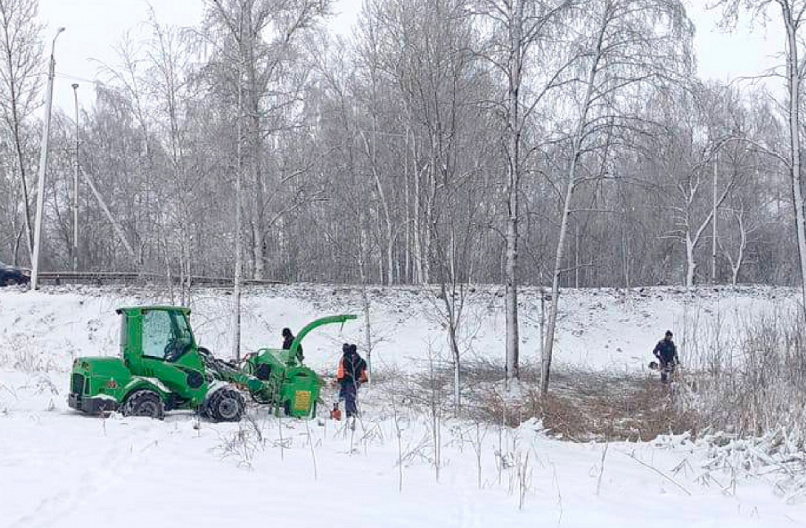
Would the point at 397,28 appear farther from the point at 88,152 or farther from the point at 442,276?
the point at 88,152

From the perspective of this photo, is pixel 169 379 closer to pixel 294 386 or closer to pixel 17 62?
pixel 294 386

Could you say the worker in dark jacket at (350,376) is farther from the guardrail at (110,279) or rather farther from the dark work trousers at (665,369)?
the guardrail at (110,279)

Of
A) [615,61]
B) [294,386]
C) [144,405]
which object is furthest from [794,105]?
[144,405]

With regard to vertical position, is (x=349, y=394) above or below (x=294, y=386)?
below

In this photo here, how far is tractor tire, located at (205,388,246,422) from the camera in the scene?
12820mm

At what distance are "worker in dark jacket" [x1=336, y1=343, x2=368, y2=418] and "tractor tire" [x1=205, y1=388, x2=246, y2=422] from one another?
6.67 ft

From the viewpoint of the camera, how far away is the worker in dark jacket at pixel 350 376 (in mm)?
14289

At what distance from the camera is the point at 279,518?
6332 millimetres

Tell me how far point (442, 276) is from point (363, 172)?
1554 cm

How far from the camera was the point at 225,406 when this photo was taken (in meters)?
12.9

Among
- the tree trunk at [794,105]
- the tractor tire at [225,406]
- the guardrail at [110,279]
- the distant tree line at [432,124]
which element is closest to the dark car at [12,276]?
the guardrail at [110,279]

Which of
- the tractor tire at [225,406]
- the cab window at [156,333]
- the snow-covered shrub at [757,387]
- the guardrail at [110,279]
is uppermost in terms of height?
the guardrail at [110,279]

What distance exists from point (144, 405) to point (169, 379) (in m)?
0.69

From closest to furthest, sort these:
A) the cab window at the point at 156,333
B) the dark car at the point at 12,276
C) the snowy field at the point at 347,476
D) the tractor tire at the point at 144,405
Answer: the snowy field at the point at 347,476
the tractor tire at the point at 144,405
the cab window at the point at 156,333
the dark car at the point at 12,276
